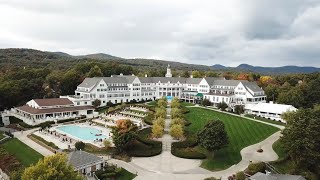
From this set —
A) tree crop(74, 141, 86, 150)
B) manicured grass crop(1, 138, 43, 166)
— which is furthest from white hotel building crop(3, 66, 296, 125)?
tree crop(74, 141, 86, 150)

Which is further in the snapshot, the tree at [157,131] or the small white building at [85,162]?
the tree at [157,131]

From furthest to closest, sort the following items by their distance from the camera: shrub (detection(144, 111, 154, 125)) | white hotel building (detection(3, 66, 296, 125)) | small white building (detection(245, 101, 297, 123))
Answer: white hotel building (detection(3, 66, 296, 125)) → small white building (detection(245, 101, 297, 123)) → shrub (detection(144, 111, 154, 125))

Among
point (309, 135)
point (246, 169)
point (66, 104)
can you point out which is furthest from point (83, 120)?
point (309, 135)

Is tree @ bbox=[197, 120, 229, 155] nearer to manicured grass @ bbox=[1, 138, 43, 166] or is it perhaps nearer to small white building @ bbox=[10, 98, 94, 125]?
manicured grass @ bbox=[1, 138, 43, 166]

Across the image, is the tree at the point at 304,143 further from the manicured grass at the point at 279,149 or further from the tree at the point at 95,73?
the tree at the point at 95,73

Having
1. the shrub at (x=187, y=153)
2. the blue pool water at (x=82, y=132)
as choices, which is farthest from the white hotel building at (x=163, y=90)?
the shrub at (x=187, y=153)
